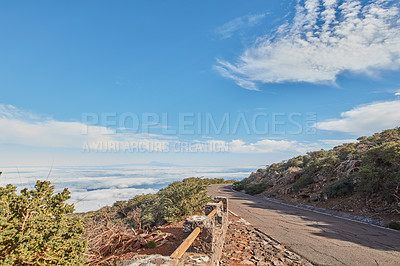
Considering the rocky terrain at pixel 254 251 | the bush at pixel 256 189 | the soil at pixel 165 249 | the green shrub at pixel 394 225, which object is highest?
the soil at pixel 165 249

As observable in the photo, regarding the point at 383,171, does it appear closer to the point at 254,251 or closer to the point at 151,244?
the point at 254,251

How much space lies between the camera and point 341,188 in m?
13.9

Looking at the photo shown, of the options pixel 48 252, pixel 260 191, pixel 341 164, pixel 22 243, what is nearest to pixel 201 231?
pixel 48 252

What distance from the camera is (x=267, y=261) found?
5301 millimetres

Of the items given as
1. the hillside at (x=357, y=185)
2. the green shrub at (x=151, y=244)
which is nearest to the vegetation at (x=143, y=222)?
the green shrub at (x=151, y=244)

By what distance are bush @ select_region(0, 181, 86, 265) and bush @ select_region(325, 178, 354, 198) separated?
1548 centimetres

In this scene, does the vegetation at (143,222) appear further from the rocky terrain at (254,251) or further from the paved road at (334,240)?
the paved road at (334,240)

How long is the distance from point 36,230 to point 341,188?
1618 cm

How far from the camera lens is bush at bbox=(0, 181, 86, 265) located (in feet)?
7.73

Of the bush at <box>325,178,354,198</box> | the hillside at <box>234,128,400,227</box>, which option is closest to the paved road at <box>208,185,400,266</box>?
the hillside at <box>234,128,400,227</box>

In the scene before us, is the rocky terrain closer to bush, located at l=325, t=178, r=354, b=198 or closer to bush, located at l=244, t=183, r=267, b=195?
bush, located at l=325, t=178, r=354, b=198

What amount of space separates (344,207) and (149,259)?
1417cm

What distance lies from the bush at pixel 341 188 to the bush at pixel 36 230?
609 inches

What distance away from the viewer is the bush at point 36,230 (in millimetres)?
2357
